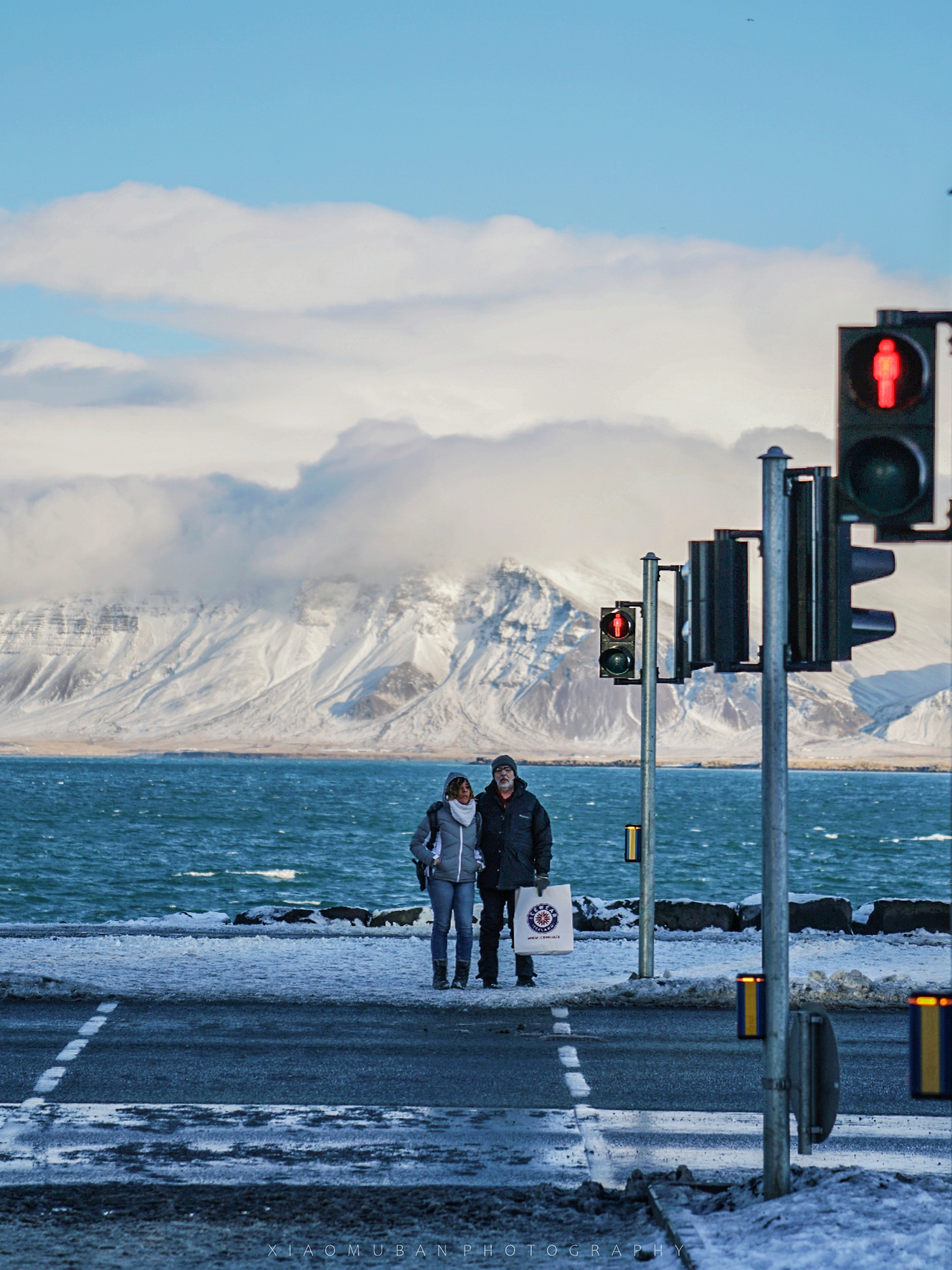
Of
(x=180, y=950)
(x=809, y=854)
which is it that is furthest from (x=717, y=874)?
(x=180, y=950)

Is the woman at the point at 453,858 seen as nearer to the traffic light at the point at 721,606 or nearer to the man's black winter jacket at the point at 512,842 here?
the man's black winter jacket at the point at 512,842

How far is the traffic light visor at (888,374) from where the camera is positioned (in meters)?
5.67

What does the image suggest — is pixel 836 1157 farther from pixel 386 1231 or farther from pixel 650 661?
pixel 650 661

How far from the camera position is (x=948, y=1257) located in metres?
5.70

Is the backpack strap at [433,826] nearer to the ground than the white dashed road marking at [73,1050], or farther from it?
farther from it

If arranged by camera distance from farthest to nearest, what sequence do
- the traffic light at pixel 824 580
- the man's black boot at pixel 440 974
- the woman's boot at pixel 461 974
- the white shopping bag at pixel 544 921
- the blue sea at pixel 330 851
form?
the blue sea at pixel 330 851
the white shopping bag at pixel 544 921
the woman's boot at pixel 461 974
the man's black boot at pixel 440 974
the traffic light at pixel 824 580

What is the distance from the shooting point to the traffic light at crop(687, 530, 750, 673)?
7.48 m

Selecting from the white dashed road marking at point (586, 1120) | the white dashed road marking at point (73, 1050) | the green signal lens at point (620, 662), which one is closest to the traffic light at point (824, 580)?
the white dashed road marking at point (586, 1120)

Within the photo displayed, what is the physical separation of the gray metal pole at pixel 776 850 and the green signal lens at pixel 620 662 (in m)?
6.89

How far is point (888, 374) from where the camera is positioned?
5.69 m

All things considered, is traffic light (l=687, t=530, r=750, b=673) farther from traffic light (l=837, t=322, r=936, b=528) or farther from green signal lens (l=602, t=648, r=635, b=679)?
green signal lens (l=602, t=648, r=635, b=679)

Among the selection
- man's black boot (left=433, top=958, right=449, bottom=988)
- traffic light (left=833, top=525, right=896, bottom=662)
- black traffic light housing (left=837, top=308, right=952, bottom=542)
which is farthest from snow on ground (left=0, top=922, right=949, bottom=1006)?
black traffic light housing (left=837, top=308, right=952, bottom=542)

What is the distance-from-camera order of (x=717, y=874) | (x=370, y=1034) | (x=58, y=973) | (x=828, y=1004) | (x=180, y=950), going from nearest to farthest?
(x=370, y=1034)
(x=828, y=1004)
(x=58, y=973)
(x=180, y=950)
(x=717, y=874)

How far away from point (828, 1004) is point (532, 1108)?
14.5ft
